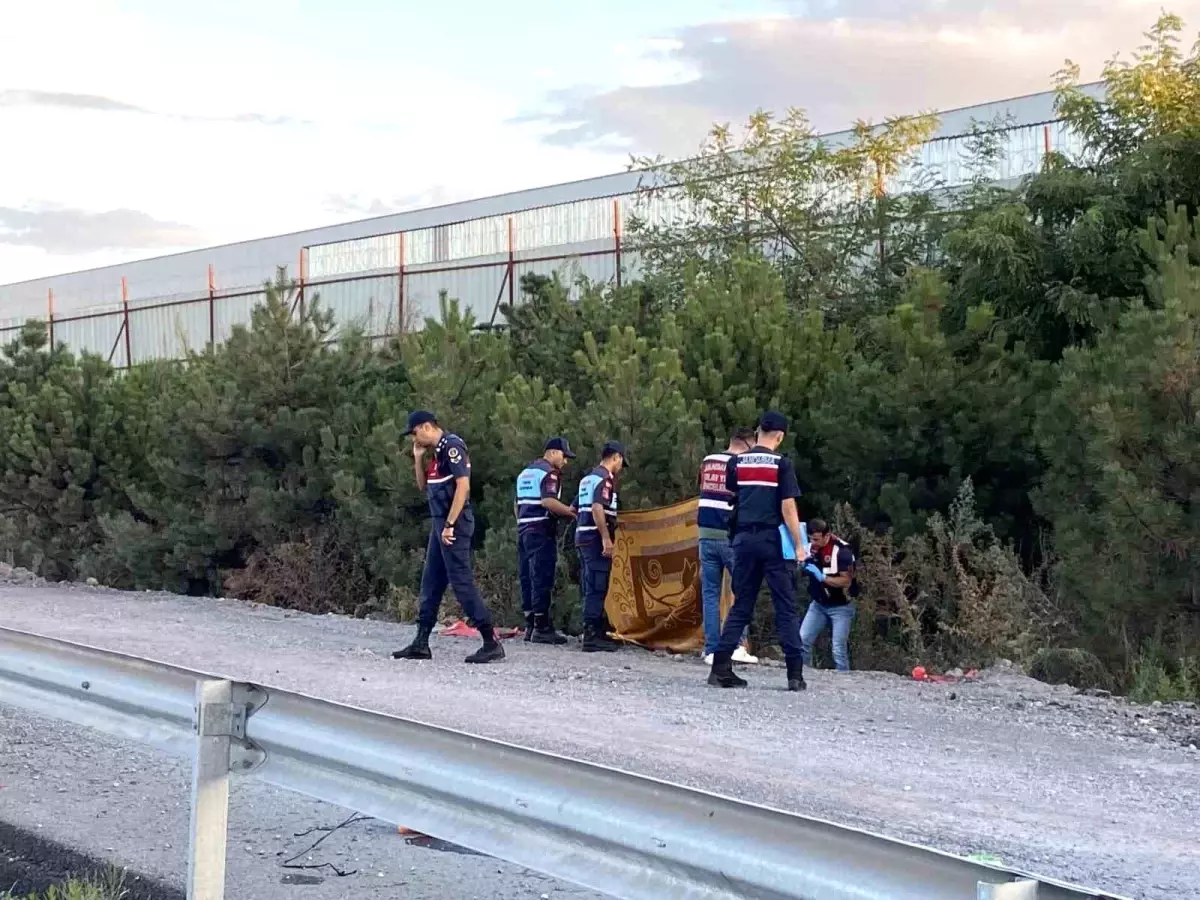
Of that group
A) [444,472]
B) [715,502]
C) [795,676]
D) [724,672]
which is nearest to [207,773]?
[724,672]

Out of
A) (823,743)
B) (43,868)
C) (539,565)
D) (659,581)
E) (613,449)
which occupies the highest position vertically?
(613,449)

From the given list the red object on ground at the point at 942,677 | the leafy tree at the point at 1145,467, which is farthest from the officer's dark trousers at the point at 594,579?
the leafy tree at the point at 1145,467

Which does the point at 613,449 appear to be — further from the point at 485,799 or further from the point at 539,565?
the point at 485,799

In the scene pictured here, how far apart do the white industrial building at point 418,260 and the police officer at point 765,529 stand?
10047 millimetres

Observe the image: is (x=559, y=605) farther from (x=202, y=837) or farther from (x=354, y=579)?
(x=202, y=837)

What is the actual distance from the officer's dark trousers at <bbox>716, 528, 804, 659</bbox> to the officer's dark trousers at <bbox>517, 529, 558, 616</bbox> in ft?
12.5

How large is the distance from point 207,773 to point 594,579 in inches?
346

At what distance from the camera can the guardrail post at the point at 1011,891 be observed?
2623mm

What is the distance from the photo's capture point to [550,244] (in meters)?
34.5

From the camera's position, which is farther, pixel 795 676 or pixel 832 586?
pixel 832 586

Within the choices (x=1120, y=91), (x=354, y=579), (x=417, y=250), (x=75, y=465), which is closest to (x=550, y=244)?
(x=417, y=250)

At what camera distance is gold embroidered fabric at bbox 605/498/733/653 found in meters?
13.6

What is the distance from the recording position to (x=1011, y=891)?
2625mm

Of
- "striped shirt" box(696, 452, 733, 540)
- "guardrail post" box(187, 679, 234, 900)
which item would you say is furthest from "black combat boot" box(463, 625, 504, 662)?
"guardrail post" box(187, 679, 234, 900)
